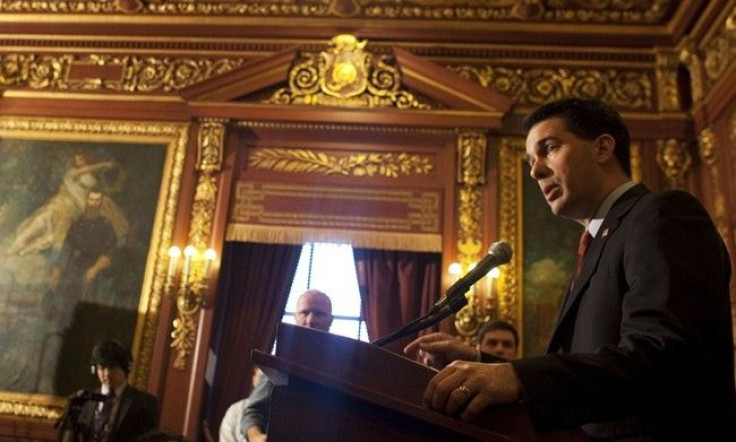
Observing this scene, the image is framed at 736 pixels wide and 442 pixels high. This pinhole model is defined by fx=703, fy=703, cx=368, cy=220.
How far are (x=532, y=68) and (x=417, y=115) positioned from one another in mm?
1221

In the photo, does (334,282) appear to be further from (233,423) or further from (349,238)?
(233,423)

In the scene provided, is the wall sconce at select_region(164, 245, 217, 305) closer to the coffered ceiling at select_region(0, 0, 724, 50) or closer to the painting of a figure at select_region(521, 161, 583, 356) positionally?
the coffered ceiling at select_region(0, 0, 724, 50)

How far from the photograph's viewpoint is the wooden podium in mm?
1117

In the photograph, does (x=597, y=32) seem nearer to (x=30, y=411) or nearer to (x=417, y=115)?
(x=417, y=115)

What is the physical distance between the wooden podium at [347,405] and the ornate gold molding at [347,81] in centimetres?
517

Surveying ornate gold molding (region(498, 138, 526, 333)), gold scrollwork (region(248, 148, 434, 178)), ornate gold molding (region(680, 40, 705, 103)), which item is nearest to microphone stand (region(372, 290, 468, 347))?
ornate gold molding (region(498, 138, 526, 333))

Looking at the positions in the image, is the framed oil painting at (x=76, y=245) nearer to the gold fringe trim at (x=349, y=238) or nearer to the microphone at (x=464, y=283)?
the gold fringe trim at (x=349, y=238)

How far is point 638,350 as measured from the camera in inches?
46.6

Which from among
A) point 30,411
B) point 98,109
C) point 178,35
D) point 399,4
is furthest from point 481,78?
point 30,411

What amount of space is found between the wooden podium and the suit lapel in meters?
0.49

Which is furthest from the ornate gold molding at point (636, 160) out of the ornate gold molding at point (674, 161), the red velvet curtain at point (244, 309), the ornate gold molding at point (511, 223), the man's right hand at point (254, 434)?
the man's right hand at point (254, 434)

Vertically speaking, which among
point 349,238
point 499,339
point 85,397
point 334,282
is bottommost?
point 85,397

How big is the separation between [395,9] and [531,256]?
8.66 feet

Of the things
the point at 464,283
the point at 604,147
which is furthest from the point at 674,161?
the point at 464,283
